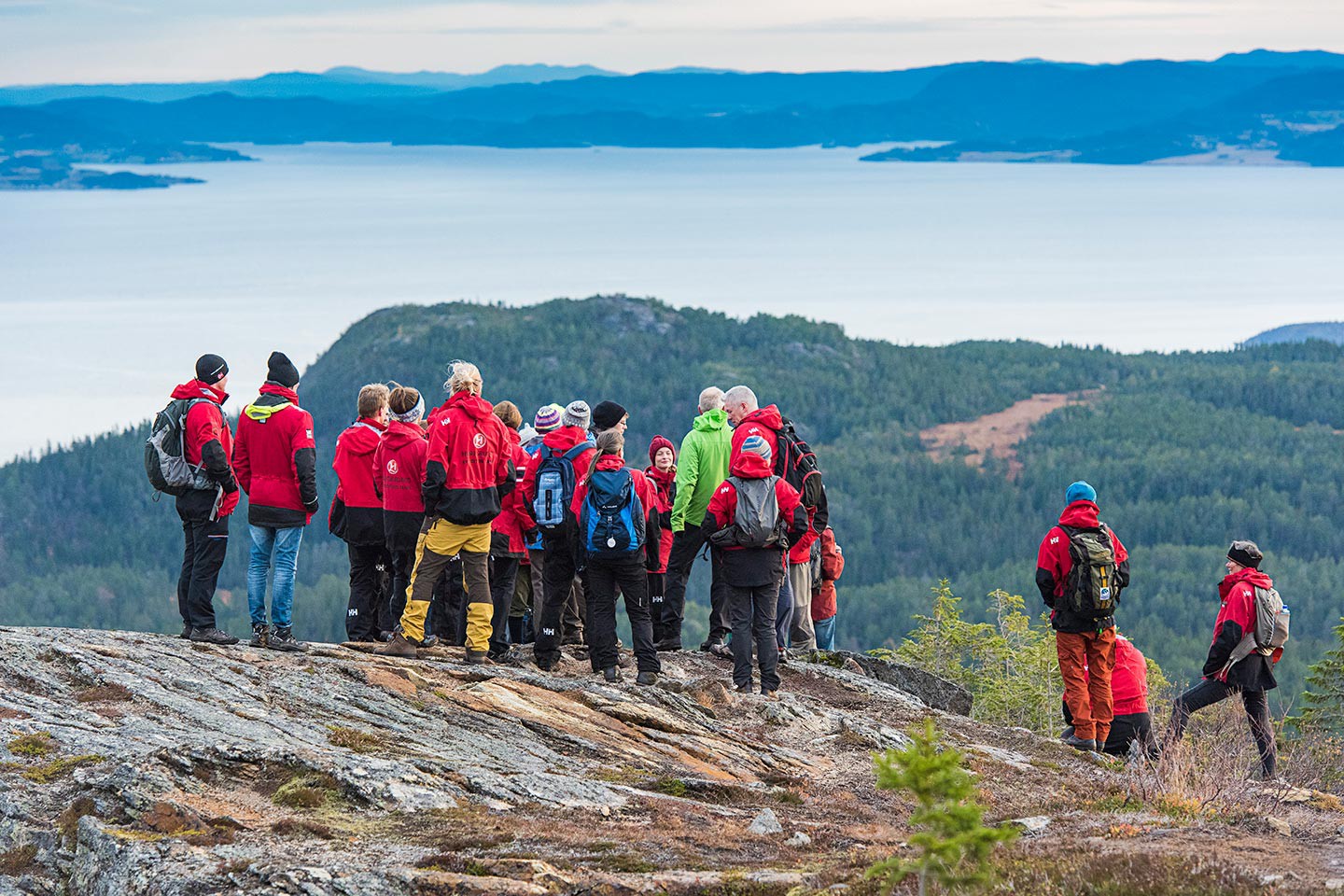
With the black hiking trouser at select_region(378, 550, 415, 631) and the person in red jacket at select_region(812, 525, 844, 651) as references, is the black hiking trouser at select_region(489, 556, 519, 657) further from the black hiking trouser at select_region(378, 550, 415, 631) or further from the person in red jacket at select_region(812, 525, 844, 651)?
the person in red jacket at select_region(812, 525, 844, 651)

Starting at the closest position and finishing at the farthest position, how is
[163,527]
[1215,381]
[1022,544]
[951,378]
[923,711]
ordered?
[923,711]
[1022,544]
[163,527]
[1215,381]
[951,378]

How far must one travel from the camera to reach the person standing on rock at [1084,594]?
12.4m

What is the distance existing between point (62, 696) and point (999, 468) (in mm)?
128607

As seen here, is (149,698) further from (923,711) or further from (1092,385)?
(1092,385)

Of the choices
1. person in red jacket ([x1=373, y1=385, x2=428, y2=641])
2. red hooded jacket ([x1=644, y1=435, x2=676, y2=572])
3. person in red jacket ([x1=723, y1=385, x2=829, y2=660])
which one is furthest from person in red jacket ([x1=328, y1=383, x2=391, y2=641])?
person in red jacket ([x1=723, y1=385, x2=829, y2=660])

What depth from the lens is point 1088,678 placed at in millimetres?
13242

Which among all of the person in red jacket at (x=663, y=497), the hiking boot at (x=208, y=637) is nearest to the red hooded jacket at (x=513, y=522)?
the person in red jacket at (x=663, y=497)

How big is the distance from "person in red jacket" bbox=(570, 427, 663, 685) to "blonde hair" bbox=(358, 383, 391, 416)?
1917 mm

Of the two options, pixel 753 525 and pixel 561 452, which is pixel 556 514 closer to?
pixel 561 452

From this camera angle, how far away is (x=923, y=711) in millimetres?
14039

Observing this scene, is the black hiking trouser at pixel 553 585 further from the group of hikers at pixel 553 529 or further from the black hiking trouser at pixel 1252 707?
the black hiking trouser at pixel 1252 707

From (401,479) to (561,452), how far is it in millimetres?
1441

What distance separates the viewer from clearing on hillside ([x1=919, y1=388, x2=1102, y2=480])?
141 metres

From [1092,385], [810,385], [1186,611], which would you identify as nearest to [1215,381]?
[1092,385]
